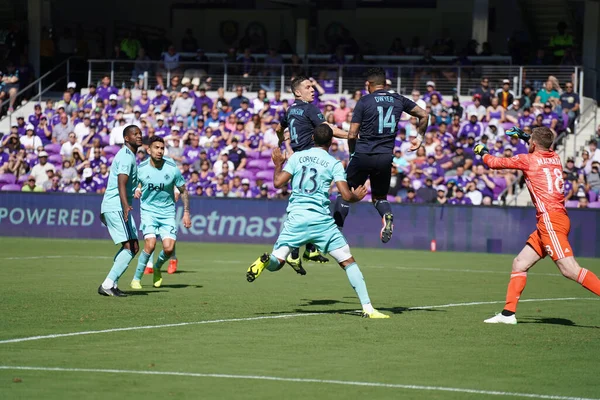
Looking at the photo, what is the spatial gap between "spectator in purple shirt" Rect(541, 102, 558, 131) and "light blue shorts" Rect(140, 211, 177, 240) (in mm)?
15668

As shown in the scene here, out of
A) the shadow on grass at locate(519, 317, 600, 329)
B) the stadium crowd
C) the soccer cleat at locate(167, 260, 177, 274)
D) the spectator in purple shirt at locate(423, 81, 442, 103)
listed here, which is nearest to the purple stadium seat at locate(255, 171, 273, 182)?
the stadium crowd

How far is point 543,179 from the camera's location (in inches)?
A: 456

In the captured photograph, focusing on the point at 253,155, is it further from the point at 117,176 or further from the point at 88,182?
the point at 117,176

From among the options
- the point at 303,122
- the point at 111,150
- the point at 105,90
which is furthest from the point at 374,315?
the point at 105,90

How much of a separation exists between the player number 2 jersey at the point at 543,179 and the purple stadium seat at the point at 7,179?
72.5ft

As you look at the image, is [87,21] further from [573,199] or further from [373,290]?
[373,290]

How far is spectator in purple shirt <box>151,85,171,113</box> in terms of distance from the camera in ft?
109

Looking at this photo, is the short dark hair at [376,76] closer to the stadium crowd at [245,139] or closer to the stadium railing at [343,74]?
the stadium crowd at [245,139]

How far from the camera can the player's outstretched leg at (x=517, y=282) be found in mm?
11617

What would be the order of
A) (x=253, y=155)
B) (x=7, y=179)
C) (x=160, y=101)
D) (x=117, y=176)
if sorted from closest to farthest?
(x=117, y=176) → (x=253, y=155) → (x=7, y=179) → (x=160, y=101)

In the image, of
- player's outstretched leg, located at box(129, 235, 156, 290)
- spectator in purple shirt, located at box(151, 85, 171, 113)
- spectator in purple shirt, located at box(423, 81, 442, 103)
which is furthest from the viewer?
spectator in purple shirt, located at box(151, 85, 171, 113)

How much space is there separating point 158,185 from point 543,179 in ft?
18.4

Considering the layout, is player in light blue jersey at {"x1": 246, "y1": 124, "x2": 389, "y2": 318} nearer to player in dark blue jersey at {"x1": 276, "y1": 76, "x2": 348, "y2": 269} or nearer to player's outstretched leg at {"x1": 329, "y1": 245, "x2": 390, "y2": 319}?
player's outstretched leg at {"x1": 329, "y1": 245, "x2": 390, "y2": 319}

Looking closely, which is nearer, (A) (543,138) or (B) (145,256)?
(A) (543,138)
